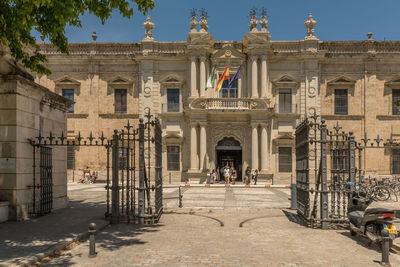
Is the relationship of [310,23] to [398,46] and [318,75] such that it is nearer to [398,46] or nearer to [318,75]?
[318,75]

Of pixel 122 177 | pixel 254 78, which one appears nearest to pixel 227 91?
pixel 254 78

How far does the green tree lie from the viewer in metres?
7.34

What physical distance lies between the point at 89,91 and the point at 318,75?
64.6ft

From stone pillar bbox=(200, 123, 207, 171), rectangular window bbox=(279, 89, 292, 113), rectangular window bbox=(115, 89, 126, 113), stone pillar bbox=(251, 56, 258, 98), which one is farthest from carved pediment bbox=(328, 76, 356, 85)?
rectangular window bbox=(115, 89, 126, 113)

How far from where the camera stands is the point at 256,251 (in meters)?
7.12

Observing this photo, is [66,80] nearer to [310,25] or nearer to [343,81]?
[310,25]

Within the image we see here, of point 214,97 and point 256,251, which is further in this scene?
point 214,97

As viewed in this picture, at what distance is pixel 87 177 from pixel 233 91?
46.3 ft

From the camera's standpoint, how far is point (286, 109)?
29.8 meters

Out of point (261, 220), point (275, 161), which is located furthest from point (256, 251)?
point (275, 161)

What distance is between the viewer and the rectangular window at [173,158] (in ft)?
97.6

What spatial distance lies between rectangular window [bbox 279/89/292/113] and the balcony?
216cm

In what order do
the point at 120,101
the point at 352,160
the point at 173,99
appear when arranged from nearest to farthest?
the point at 352,160 → the point at 173,99 → the point at 120,101

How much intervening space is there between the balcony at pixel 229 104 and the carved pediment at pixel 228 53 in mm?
3843
